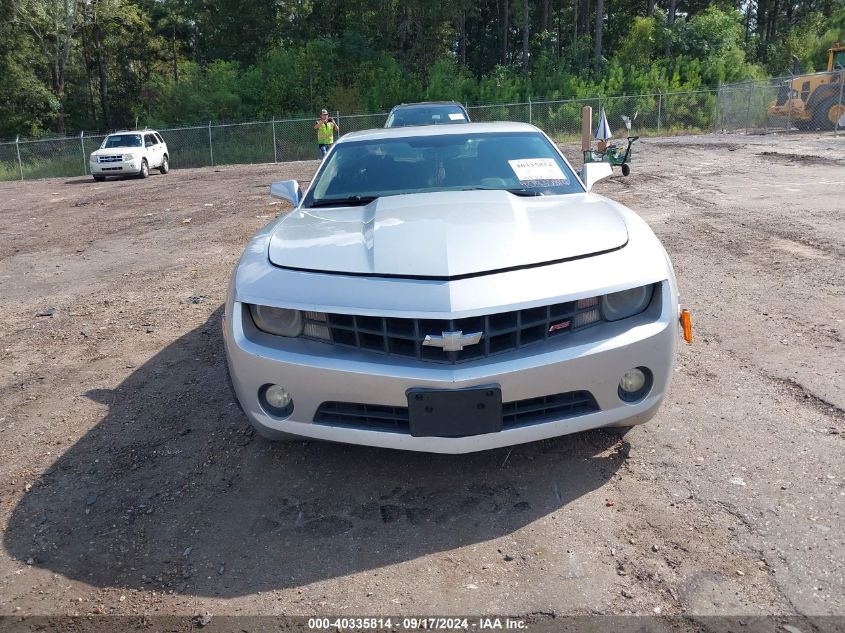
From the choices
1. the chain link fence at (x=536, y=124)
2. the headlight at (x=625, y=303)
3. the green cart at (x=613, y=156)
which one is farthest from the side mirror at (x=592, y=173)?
the chain link fence at (x=536, y=124)

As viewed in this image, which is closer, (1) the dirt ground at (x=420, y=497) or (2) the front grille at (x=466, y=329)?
(1) the dirt ground at (x=420, y=497)

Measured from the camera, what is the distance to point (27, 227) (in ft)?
43.3

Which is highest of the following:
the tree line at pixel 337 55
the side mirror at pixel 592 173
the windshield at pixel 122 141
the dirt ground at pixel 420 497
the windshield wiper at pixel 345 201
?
the tree line at pixel 337 55

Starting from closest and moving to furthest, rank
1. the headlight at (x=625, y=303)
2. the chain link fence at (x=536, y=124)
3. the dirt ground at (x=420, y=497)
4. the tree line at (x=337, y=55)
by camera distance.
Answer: the dirt ground at (x=420, y=497), the headlight at (x=625, y=303), the chain link fence at (x=536, y=124), the tree line at (x=337, y=55)

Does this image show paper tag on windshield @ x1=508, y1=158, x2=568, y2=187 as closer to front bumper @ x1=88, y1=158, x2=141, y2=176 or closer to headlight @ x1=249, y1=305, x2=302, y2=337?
headlight @ x1=249, y1=305, x2=302, y2=337

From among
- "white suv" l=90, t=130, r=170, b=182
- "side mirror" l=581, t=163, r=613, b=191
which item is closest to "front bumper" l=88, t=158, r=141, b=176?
"white suv" l=90, t=130, r=170, b=182

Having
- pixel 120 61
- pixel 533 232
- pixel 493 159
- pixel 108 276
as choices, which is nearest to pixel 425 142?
pixel 493 159

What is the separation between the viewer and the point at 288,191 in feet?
16.4

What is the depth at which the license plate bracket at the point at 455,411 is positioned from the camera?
2963 mm

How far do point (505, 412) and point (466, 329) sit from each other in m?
0.40

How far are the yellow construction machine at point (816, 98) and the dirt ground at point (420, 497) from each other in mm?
23995

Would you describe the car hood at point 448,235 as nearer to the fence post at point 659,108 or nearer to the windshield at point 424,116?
the windshield at point 424,116

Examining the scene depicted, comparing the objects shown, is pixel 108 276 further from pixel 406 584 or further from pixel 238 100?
pixel 238 100

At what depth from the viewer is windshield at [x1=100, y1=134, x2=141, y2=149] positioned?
23688 millimetres
